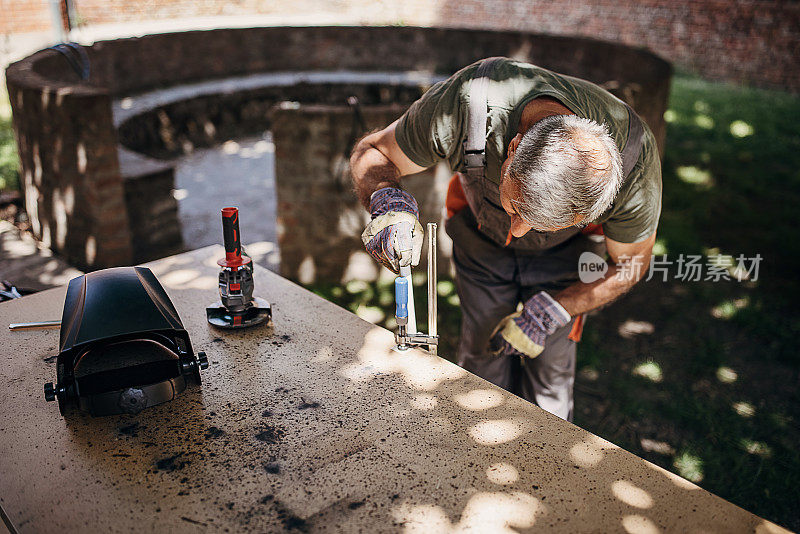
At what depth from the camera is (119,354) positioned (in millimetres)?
1536

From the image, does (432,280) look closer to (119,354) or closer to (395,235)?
Answer: (395,235)

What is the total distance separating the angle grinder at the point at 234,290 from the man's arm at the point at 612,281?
→ 3.36 ft

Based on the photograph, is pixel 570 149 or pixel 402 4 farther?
pixel 402 4

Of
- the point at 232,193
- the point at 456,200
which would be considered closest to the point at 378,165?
the point at 456,200

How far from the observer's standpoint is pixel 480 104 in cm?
196

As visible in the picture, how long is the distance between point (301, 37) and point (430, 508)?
24.6 ft

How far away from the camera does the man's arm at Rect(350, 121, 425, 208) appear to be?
2.21 m


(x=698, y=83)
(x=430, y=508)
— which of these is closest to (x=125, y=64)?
(x=430, y=508)

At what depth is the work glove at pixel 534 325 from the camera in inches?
88.9

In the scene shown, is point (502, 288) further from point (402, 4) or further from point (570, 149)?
point (402, 4)

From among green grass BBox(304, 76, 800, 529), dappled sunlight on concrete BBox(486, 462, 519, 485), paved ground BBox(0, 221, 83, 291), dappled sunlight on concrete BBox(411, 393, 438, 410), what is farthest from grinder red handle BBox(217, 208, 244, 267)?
green grass BBox(304, 76, 800, 529)

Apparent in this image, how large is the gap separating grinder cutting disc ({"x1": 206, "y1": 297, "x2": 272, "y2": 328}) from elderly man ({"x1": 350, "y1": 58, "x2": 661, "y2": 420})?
0.37 meters

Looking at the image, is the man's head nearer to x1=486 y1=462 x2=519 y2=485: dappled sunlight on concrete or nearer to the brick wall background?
x1=486 y1=462 x2=519 y2=485: dappled sunlight on concrete

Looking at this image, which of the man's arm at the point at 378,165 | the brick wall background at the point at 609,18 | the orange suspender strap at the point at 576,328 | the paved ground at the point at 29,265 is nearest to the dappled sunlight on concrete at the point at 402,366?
the man's arm at the point at 378,165
